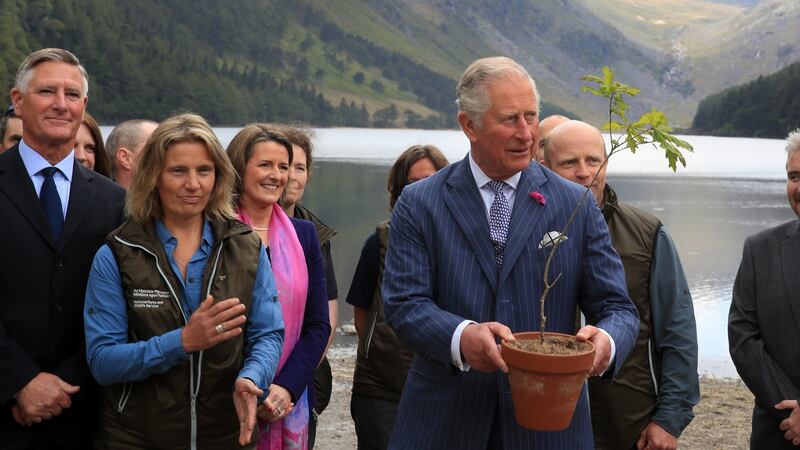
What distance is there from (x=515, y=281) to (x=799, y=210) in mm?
1893

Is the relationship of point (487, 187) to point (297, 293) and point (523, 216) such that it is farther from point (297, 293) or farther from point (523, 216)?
point (297, 293)

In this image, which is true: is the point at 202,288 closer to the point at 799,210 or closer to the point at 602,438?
the point at 602,438

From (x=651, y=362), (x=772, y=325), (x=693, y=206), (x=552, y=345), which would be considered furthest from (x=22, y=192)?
(x=693, y=206)

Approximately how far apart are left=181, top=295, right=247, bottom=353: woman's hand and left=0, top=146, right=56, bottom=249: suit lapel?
→ 803mm

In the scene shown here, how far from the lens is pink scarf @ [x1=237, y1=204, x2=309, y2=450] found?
4180 millimetres

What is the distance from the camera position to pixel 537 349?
276 centimetres

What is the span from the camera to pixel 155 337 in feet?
11.4

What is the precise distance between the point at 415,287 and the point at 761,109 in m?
119

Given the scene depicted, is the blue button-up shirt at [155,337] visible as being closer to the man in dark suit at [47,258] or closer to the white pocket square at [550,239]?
the man in dark suit at [47,258]

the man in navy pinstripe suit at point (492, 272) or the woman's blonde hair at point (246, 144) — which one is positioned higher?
the woman's blonde hair at point (246, 144)

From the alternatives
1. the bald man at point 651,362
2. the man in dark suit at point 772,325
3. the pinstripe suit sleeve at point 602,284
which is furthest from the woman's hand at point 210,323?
the man in dark suit at point 772,325

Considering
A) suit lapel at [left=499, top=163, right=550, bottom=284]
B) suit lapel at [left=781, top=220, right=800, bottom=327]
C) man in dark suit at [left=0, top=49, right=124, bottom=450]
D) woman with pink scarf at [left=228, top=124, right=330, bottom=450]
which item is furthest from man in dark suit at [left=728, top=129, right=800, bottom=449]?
man in dark suit at [left=0, top=49, right=124, bottom=450]

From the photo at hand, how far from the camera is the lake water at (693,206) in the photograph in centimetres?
1683

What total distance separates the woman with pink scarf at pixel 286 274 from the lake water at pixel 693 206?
272cm
